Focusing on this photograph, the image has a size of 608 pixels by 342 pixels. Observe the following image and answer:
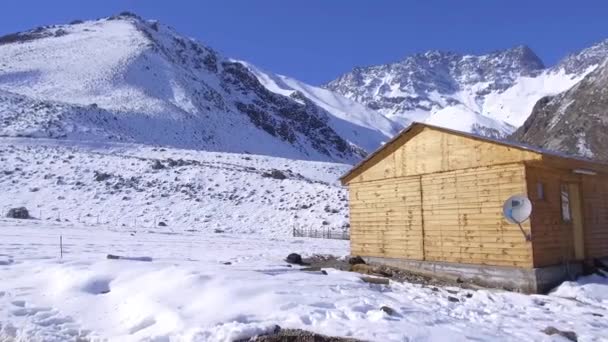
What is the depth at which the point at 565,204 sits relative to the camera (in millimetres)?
15016

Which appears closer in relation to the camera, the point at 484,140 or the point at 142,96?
the point at 484,140

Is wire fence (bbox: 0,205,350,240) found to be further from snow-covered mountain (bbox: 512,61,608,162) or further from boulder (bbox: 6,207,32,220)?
snow-covered mountain (bbox: 512,61,608,162)

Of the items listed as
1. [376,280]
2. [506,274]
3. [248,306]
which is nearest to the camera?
[248,306]

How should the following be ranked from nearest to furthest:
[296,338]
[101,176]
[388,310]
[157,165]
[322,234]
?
[296,338]
[388,310]
[322,234]
[101,176]
[157,165]

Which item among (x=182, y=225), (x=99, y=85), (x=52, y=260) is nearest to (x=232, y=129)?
(x=99, y=85)

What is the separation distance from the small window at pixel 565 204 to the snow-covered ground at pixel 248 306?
5.80ft

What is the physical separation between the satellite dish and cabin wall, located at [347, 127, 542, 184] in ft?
3.66

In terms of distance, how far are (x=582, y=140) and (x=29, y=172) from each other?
5954cm

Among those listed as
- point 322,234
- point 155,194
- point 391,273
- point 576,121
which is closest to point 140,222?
point 155,194

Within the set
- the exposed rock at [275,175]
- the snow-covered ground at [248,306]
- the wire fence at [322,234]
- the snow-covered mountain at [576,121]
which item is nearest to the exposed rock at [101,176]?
the exposed rock at [275,175]

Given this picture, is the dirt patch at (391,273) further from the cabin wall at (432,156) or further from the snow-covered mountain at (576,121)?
the snow-covered mountain at (576,121)

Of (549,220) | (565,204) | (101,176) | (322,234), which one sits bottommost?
(322,234)

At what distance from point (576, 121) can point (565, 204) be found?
197 feet

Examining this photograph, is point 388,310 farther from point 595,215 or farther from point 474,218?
point 595,215
